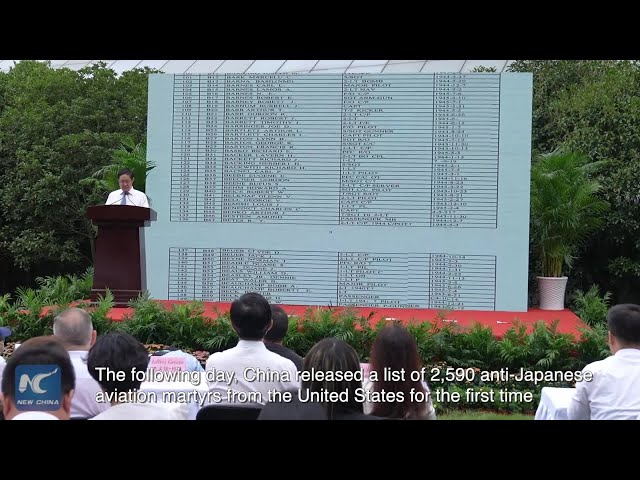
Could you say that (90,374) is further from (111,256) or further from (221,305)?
(221,305)

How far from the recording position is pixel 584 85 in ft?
40.2

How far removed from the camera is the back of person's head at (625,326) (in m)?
3.18

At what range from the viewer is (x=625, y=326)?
3201mm

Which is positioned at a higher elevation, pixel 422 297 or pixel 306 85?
pixel 306 85

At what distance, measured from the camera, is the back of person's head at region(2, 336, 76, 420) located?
2312 millimetres

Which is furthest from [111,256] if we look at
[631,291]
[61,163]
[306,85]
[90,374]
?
[631,291]

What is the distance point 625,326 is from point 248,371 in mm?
1707

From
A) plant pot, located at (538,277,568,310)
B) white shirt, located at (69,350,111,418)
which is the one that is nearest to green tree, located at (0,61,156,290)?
plant pot, located at (538,277,568,310)

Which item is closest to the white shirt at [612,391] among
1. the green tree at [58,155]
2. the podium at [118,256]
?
the podium at [118,256]

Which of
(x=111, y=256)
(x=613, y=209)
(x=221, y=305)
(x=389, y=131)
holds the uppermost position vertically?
(x=389, y=131)

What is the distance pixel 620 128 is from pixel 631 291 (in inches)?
102

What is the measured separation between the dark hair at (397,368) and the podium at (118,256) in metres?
4.90

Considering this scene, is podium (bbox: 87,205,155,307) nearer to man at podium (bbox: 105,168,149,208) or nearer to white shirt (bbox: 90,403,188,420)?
man at podium (bbox: 105,168,149,208)

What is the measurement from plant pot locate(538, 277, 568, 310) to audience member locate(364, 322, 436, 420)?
6.16m
